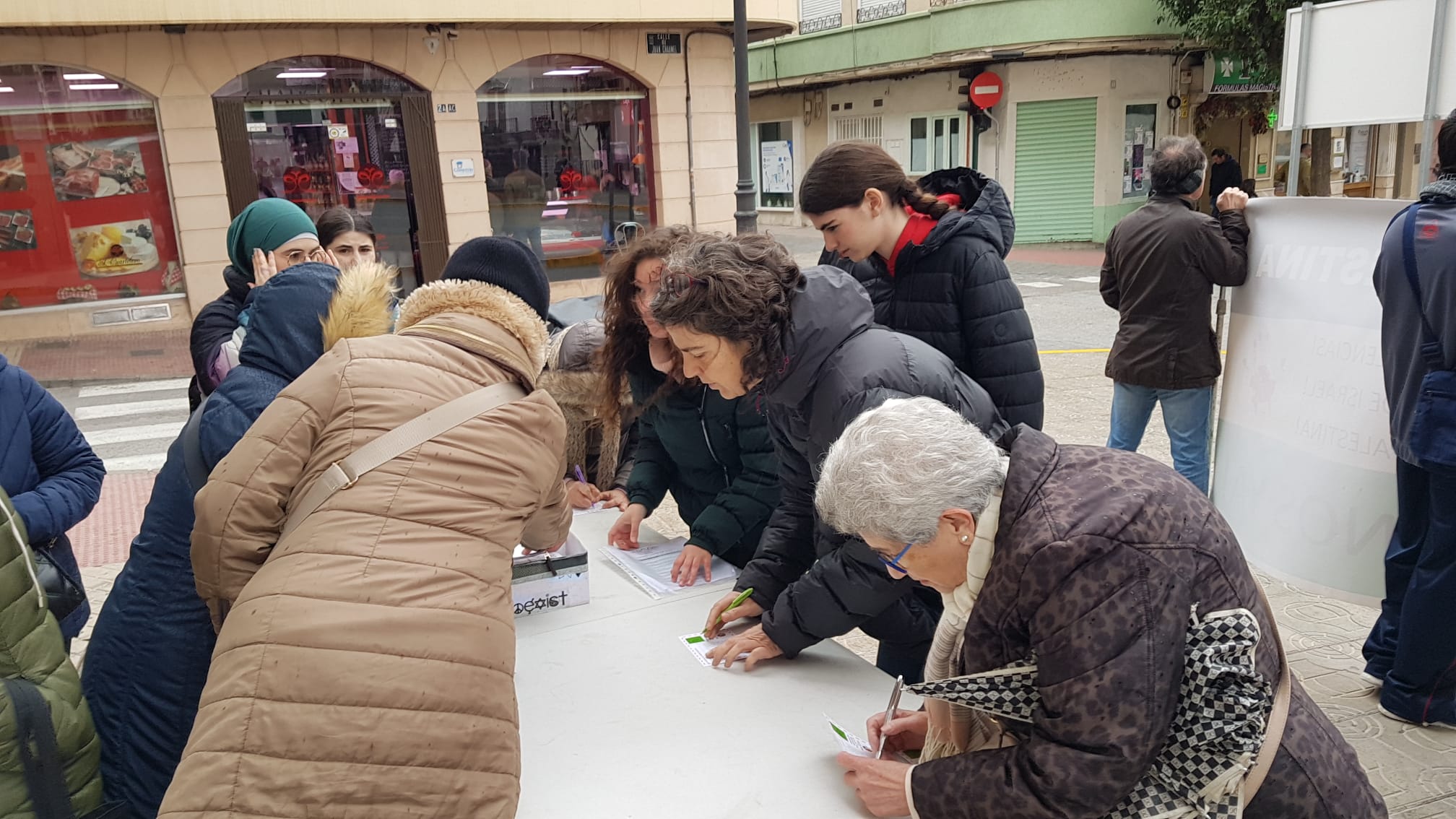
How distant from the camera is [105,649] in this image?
221 cm

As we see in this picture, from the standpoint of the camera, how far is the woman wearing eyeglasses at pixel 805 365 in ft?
7.22

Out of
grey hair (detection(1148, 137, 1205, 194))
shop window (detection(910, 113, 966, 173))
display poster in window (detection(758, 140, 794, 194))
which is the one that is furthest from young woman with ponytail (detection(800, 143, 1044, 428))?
display poster in window (detection(758, 140, 794, 194))

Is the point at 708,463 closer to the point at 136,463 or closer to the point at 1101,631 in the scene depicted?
the point at 1101,631

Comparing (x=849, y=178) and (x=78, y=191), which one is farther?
(x=78, y=191)

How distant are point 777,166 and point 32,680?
25801 millimetres

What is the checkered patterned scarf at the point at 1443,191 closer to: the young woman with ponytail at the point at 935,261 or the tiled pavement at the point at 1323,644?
the young woman with ponytail at the point at 935,261

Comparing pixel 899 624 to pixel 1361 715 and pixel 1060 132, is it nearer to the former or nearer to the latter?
pixel 1361 715

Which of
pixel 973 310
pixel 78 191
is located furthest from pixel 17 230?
pixel 973 310

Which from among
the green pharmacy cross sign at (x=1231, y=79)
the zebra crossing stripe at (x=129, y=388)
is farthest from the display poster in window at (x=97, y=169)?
the green pharmacy cross sign at (x=1231, y=79)

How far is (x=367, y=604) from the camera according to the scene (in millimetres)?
1648

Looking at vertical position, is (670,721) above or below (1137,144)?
below

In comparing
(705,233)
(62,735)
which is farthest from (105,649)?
(705,233)

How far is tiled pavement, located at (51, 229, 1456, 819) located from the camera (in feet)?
10.5

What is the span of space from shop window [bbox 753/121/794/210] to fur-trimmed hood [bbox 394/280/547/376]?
949 inches
